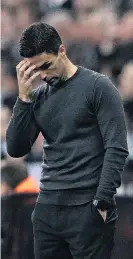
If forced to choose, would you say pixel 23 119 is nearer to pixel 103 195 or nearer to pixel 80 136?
pixel 80 136

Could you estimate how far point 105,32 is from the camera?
4324 mm

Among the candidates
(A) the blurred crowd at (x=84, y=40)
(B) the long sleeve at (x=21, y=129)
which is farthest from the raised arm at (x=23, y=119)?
(A) the blurred crowd at (x=84, y=40)

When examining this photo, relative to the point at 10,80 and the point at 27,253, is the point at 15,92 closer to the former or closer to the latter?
the point at 10,80

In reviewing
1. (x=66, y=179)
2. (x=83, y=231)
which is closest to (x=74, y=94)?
(x=66, y=179)

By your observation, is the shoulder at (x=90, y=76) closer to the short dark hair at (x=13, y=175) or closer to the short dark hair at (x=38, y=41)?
the short dark hair at (x=38, y=41)

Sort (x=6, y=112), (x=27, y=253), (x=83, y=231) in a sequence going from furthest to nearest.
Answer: (x=6, y=112) → (x=27, y=253) → (x=83, y=231)

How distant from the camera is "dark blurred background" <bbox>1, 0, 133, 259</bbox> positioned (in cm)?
386

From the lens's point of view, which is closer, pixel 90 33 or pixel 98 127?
pixel 98 127

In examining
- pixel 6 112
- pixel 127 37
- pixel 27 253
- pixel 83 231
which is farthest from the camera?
pixel 6 112

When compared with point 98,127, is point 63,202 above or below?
below

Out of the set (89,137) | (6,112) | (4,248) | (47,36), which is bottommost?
(4,248)

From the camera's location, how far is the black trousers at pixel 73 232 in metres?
2.46

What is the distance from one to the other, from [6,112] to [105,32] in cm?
96

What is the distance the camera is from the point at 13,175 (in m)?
4.16
